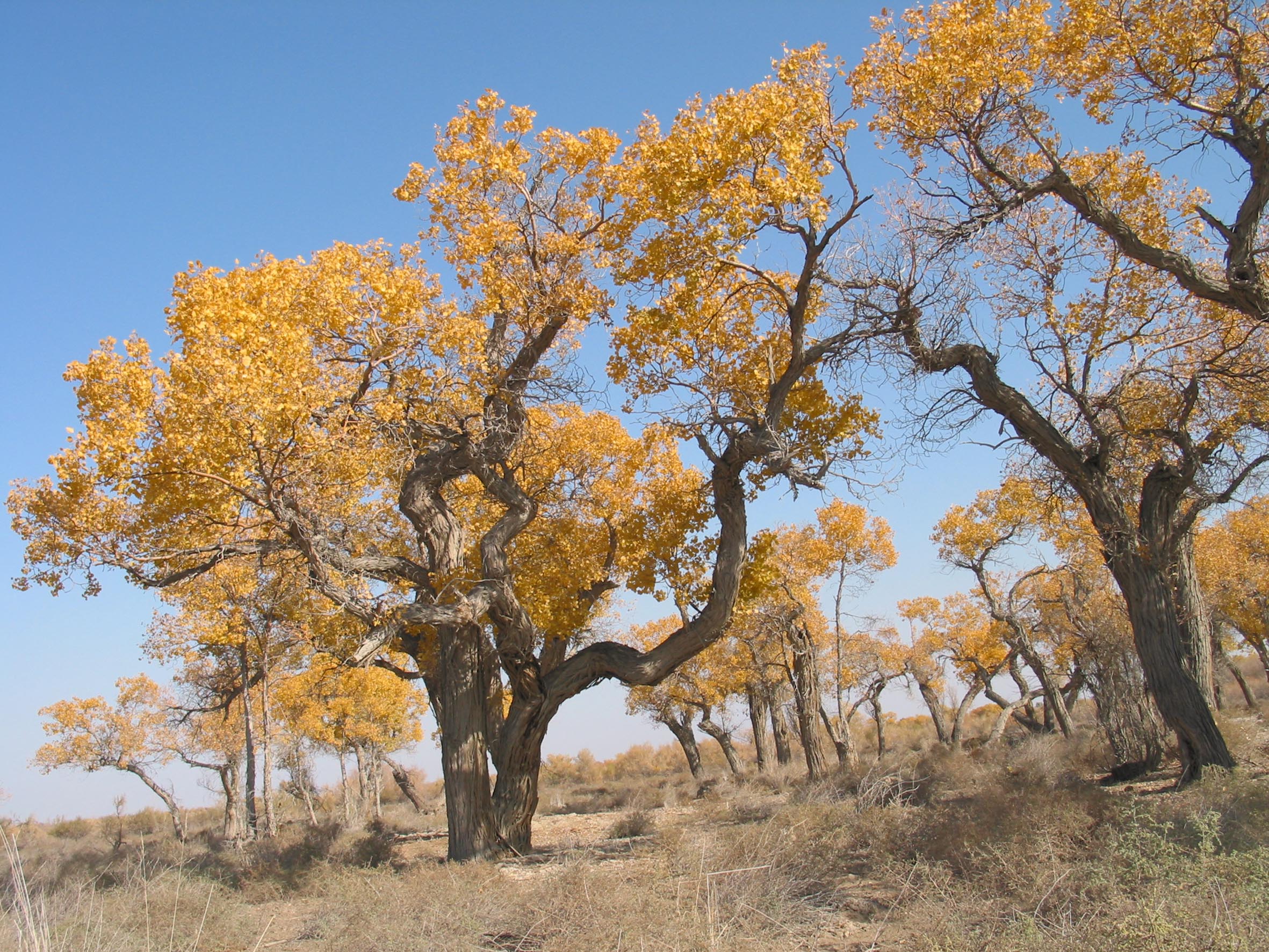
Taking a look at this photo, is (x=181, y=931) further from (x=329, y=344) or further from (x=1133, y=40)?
(x=1133, y=40)

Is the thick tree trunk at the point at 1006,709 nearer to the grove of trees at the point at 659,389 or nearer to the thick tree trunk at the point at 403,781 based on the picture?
the grove of trees at the point at 659,389

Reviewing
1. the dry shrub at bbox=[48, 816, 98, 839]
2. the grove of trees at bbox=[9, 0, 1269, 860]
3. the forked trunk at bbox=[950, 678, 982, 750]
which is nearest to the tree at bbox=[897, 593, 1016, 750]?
the forked trunk at bbox=[950, 678, 982, 750]

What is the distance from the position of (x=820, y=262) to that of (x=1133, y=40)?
4.01 metres

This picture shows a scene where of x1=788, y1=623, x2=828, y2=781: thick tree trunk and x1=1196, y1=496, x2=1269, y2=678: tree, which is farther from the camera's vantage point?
x1=1196, y1=496, x2=1269, y2=678: tree

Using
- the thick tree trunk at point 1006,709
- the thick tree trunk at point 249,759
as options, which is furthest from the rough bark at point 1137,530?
the thick tree trunk at point 1006,709

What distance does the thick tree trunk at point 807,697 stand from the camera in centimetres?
1959

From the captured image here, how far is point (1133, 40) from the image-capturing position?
865 cm

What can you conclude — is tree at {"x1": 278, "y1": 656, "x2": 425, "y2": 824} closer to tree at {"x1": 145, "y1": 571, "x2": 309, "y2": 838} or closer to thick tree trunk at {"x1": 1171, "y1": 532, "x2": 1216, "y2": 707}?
tree at {"x1": 145, "y1": 571, "x2": 309, "y2": 838}

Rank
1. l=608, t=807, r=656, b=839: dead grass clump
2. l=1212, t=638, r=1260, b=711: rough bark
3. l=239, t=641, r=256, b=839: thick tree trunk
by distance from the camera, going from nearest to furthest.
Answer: l=608, t=807, r=656, b=839: dead grass clump → l=239, t=641, r=256, b=839: thick tree trunk → l=1212, t=638, r=1260, b=711: rough bark

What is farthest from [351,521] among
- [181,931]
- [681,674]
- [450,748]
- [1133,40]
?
[681,674]

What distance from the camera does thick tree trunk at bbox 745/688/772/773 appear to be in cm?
2891

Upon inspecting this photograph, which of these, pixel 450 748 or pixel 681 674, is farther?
pixel 681 674

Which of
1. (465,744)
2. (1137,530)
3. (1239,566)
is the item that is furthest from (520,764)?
(1239,566)

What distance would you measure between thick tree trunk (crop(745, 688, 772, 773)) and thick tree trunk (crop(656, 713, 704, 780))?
2.37 meters
